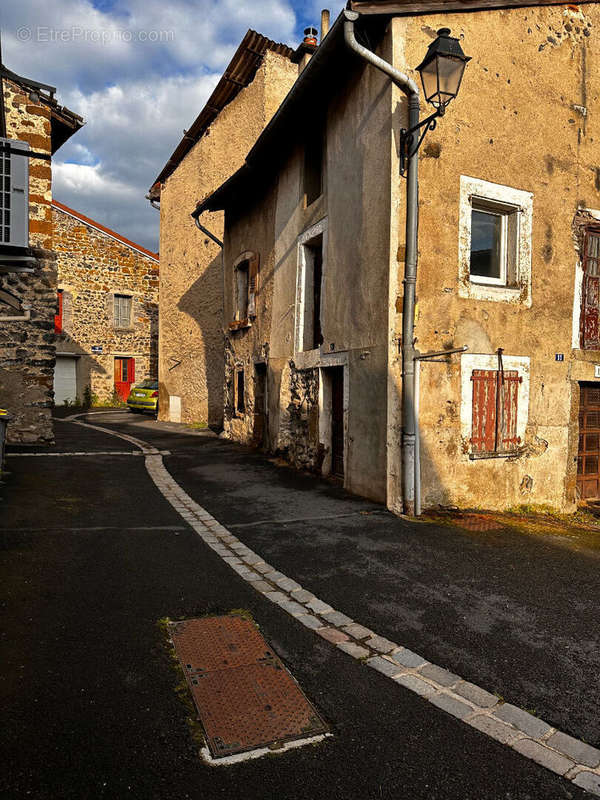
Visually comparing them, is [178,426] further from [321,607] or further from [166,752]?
[166,752]

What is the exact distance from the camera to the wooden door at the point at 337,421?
843 centimetres

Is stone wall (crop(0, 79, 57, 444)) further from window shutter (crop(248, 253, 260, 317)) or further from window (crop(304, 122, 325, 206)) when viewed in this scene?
window (crop(304, 122, 325, 206))

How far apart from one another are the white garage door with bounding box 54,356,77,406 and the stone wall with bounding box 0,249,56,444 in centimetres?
1269

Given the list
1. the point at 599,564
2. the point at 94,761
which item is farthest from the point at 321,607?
the point at 599,564

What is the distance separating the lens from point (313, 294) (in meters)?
9.59

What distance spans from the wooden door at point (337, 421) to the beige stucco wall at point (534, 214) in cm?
194

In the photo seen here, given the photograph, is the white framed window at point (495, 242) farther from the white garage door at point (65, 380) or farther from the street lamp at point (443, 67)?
the white garage door at point (65, 380)

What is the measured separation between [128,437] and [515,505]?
9.70m

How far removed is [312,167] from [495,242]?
3804 mm

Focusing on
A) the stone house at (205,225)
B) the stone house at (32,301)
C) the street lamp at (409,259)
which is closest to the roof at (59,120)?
the stone house at (32,301)

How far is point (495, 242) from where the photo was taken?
24.5 feet

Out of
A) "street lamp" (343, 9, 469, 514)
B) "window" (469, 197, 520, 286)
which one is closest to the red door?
"window" (469, 197, 520, 286)

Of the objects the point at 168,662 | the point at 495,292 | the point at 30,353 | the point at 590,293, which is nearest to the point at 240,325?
the point at 30,353

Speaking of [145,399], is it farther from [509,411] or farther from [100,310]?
[509,411]
